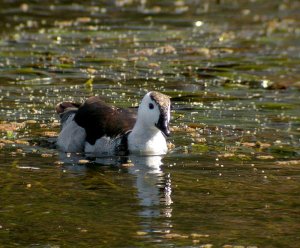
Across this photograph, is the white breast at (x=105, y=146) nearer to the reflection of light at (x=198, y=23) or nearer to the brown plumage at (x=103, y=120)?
the brown plumage at (x=103, y=120)

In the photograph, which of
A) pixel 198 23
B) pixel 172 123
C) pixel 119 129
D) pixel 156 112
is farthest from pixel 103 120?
pixel 198 23

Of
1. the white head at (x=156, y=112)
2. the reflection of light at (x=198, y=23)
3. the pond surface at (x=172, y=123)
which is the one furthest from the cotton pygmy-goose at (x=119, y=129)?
the reflection of light at (x=198, y=23)

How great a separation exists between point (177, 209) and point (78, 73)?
928 cm

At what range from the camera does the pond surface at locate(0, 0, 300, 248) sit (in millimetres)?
11289

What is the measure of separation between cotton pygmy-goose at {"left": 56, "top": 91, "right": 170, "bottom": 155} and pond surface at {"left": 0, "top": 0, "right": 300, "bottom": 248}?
0.26 metres

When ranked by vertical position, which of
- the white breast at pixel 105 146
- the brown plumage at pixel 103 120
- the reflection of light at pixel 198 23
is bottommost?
the white breast at pixel 105 146

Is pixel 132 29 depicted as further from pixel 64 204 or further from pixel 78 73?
pixel 64 204

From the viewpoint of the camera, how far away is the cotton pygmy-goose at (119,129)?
15.2m

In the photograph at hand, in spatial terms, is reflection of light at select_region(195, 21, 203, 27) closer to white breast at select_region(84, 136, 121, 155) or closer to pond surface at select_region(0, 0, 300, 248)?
pond surface at select_region(0, 0, 300, 248)

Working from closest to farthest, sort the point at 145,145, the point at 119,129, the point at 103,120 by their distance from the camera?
the point at 145,145, the point at 119,129, the point at 103,120

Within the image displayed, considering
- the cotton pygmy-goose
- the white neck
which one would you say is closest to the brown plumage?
the cotton pygmy-goose

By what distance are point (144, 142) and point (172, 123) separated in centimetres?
193

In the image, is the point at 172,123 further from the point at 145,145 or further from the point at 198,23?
the point at 198,23

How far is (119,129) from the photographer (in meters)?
15.5
